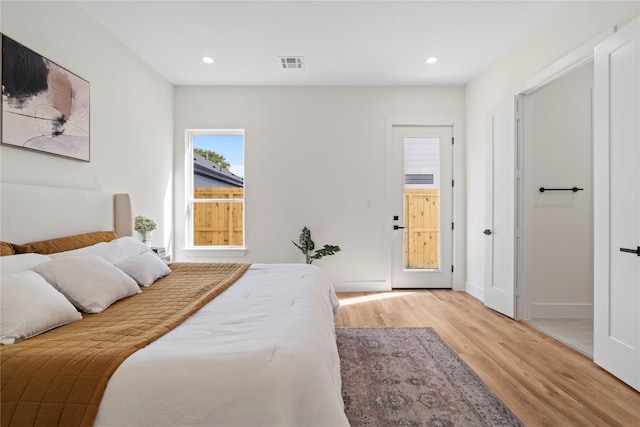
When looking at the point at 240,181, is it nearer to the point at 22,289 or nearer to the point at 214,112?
the point at 214,112

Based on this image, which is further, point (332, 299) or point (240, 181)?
point (240, 181)

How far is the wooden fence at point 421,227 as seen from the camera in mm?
4527

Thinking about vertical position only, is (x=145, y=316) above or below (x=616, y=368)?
above

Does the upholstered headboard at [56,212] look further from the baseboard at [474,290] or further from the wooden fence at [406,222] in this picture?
the baseboard at [474,290]

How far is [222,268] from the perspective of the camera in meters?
2.63

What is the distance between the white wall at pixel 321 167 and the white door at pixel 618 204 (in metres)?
2.38

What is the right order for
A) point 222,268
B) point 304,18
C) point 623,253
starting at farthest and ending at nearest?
point 304,18 → point 222,268 → point 623,253

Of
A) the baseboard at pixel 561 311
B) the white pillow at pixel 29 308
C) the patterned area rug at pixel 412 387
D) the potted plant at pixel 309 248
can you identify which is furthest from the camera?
the potted plant at pixel 309 248

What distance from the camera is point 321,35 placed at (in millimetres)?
3146

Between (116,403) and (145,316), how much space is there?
0.56m

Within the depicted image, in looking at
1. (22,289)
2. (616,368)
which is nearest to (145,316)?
(22,289)

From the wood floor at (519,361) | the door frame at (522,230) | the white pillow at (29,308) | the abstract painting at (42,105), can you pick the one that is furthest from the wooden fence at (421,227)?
the white pillow at (29,308)

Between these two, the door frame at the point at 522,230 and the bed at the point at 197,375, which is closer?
the bed at the point at 197,375

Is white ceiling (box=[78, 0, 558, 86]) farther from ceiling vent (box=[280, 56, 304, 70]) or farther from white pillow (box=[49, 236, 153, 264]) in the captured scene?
white pillow (box=[49, 236, 153, 264])
